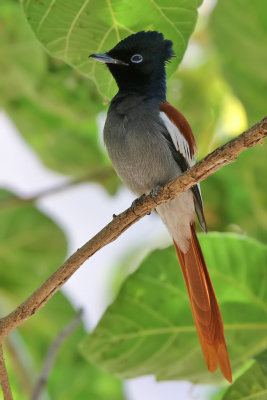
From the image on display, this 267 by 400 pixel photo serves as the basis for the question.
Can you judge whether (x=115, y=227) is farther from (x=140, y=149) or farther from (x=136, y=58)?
(x=136, y=58)

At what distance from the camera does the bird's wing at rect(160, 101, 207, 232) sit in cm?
344

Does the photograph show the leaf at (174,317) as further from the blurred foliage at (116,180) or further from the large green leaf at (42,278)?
the large green leaf at (42,278)

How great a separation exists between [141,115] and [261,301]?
1.18m

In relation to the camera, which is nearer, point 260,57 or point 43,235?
point 260,57

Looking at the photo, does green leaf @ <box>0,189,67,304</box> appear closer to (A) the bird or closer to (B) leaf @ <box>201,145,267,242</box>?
(B) leaf @ <box>201,145,267,242</box>

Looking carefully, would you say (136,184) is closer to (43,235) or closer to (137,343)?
(137,343)

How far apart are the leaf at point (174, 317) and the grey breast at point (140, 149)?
41 cm

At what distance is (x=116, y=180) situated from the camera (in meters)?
5.25

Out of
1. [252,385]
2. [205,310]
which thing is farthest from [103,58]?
[252,385]

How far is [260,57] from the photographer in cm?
423

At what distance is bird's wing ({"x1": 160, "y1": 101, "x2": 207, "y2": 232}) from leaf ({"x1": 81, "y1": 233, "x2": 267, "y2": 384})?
0.73ft

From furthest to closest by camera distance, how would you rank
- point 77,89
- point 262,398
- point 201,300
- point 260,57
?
point 77,89 < point 260,57 < point 201,300 < point 262,398

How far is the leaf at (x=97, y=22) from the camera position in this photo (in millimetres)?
2910

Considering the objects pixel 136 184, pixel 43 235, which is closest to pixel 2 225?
pixel 43 235
